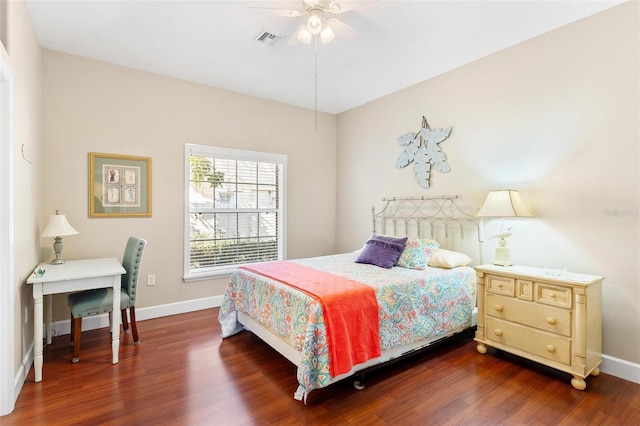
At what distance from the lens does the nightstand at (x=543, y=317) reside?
7.31 ft

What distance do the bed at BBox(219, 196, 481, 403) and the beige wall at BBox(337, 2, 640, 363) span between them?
42 cm

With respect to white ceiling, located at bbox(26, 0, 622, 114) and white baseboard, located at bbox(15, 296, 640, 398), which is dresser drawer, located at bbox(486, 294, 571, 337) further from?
white ceiling, located at bbox(26, 0, 622, 114)

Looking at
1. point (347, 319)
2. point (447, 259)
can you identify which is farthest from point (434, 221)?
point (347, 319)

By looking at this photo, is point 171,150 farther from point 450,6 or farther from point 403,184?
point 450,6

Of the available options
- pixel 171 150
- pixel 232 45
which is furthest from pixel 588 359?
pixel 171 150

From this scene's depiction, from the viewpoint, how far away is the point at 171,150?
370 cm

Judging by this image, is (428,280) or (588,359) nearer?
(588,359)

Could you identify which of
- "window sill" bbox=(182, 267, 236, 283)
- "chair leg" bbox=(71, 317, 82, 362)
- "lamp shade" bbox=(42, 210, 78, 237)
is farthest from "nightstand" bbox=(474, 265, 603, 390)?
"lamp shade" bbox=(42, 210, 78, 237)

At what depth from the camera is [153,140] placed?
11.8 feet

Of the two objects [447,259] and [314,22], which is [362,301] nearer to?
[447,259]

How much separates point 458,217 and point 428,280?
1.10 meters

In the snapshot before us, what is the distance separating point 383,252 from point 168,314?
2.51 m

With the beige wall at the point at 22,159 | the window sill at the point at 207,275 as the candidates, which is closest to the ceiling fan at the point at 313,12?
the beige wall at the point at 22,159

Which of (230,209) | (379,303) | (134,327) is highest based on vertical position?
(230,209)
